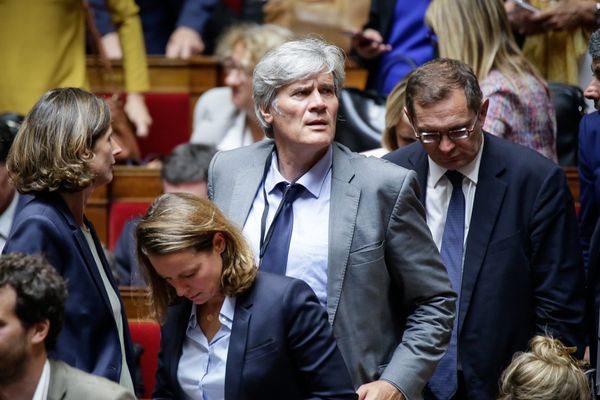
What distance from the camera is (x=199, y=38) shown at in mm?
5824

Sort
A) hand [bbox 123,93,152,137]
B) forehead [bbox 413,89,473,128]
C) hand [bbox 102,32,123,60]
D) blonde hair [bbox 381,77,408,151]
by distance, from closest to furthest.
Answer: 1. forehead [bbox 413,89,473,128]
2. blonde hair [bbox 381,77,408,151]
3. hand [bbox 123,93,152,137]
4. hand [bbox 102,32,123,60]

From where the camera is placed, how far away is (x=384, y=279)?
2645mm

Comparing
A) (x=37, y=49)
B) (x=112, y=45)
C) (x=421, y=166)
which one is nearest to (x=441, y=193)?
(x=421, y=166)

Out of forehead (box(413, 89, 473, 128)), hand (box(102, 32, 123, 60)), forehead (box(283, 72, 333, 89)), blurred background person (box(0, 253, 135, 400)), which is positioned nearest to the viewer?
blurred background person (box(0, 253, 135, 400))

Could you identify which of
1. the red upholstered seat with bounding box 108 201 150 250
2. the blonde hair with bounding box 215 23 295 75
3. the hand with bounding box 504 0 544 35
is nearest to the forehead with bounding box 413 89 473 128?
the hand with bounding box 504 0 544 35

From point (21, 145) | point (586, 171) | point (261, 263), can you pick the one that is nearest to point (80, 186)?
point (21, 145)

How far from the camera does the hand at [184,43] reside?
577 centimetres

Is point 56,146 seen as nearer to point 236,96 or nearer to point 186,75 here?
point 236,96

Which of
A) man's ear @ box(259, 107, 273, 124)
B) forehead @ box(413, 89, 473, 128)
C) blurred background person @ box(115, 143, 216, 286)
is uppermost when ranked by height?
man's ear @ box(259, 107, 273, 124)

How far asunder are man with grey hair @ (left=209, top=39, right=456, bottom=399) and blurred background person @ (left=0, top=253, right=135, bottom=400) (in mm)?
552

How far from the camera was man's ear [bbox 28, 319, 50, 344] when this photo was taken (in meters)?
2.25

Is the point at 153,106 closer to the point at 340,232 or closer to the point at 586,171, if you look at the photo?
the point at 586,171

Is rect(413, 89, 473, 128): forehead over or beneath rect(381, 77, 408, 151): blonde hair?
→ over

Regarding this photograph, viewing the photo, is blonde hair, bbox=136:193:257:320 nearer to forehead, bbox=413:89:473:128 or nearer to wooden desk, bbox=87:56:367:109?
forehead, bbox=413:89:473:128
